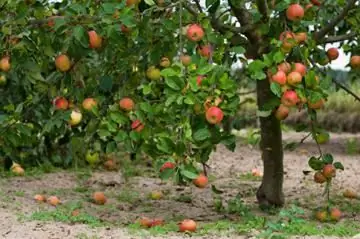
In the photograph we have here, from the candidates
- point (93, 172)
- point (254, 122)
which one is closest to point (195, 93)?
point (93, 172)

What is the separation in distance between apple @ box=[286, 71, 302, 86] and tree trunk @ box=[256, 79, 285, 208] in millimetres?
798

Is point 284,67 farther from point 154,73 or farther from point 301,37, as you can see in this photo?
point 154,73

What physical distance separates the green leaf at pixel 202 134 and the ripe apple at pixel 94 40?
621 millimetres

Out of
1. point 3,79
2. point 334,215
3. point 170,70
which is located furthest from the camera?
point 3,79

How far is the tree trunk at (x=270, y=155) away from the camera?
3623mm

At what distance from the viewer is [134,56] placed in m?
3.29

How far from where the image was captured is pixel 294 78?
9.04 ft

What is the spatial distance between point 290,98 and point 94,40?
2.57ft

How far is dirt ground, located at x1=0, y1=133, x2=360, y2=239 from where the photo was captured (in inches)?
123

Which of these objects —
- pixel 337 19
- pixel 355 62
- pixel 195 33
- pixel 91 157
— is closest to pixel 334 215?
pixel 355 62

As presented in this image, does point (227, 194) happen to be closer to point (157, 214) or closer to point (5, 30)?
point (157, 214)

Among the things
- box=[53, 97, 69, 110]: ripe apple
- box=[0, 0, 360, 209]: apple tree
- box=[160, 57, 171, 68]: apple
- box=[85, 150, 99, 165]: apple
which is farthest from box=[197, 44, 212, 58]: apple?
box=[85, 150, 99, 165]: apple

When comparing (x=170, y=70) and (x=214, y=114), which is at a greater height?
(x=170, y=70)

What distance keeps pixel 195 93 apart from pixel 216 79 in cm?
8
